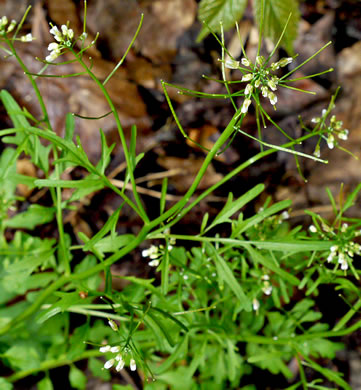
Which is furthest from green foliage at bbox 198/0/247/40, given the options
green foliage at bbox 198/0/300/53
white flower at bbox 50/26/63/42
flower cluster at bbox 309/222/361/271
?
flower cluster at bbox 309/222/361/271

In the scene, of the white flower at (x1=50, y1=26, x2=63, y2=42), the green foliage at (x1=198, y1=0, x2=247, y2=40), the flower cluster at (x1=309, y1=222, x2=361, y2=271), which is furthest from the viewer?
the green foliage at (x1=198, y1=0, x2=247, y2=40)

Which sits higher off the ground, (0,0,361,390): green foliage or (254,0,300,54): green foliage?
(254,0,300,54): green foliage

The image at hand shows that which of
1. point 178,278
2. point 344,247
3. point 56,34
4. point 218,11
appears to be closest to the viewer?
point 56,34

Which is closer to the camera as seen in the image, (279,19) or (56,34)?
(56,34)

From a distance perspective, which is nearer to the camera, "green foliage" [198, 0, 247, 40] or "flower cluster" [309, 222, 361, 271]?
"flower cluster" [309, 222, 361, 271]

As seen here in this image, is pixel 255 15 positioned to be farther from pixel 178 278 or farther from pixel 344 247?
pixel 178 278

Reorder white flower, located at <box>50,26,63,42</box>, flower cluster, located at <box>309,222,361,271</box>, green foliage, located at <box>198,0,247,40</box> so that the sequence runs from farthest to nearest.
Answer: green foliage, located at <box>198,0,247,40</box> → flower cluster, located at <box>309,222,361,271</box> → white flower, located at <box>50,26,63,42</box>

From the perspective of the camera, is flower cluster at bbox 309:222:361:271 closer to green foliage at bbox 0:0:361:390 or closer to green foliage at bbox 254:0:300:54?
green foliage at bbox 0:0:361:390

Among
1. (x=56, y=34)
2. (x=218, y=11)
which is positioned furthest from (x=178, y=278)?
(x=218, y=11)

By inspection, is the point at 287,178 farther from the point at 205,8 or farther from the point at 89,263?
the point at 89,263

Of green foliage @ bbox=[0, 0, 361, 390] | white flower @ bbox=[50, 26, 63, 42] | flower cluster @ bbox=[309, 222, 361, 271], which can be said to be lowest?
green foliage @ bbox=[0, 0, 361, 390]

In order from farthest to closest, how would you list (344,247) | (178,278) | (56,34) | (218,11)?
1. (218,11)
2. (178,278)
3. (344,247)
4. (56,34)

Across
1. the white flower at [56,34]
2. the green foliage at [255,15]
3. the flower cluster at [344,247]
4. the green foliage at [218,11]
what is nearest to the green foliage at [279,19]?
the green foliage at [255,15]
